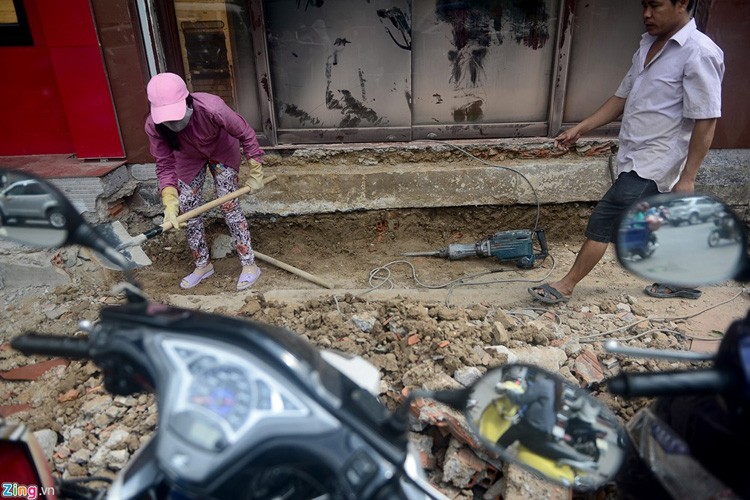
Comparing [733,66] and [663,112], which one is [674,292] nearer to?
[663,112]

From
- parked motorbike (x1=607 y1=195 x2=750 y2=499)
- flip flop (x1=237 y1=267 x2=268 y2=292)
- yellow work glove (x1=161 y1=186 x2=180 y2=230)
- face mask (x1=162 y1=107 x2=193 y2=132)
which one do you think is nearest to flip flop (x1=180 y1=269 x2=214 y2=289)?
flip flop (x1=237 y1=267 x2=268 y2=292)

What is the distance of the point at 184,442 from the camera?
94cm

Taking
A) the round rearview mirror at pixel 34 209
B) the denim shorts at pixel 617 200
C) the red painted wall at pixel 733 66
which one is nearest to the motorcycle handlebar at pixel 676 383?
the round rearview mirror at pixel 34 209

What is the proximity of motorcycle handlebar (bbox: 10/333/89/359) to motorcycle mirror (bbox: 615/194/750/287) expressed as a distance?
4.69ft

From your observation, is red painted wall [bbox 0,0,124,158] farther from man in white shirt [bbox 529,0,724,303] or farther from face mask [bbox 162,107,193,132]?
man in white shirt [bbox 529,0,724,303]

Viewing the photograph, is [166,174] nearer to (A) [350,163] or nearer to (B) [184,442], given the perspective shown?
(A) [350,163]

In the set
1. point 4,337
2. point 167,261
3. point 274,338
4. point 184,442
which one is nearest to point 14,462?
point 184,442

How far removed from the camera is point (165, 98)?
126 inches

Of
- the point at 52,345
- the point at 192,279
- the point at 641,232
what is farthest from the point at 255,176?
the point at 641,232

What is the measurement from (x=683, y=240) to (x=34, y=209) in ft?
5.53

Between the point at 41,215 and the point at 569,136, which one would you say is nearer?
the point at 41,215

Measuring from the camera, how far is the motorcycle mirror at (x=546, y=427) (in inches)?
46.9

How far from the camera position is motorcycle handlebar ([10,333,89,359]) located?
1210 millimetres

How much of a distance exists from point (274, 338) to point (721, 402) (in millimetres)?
953
